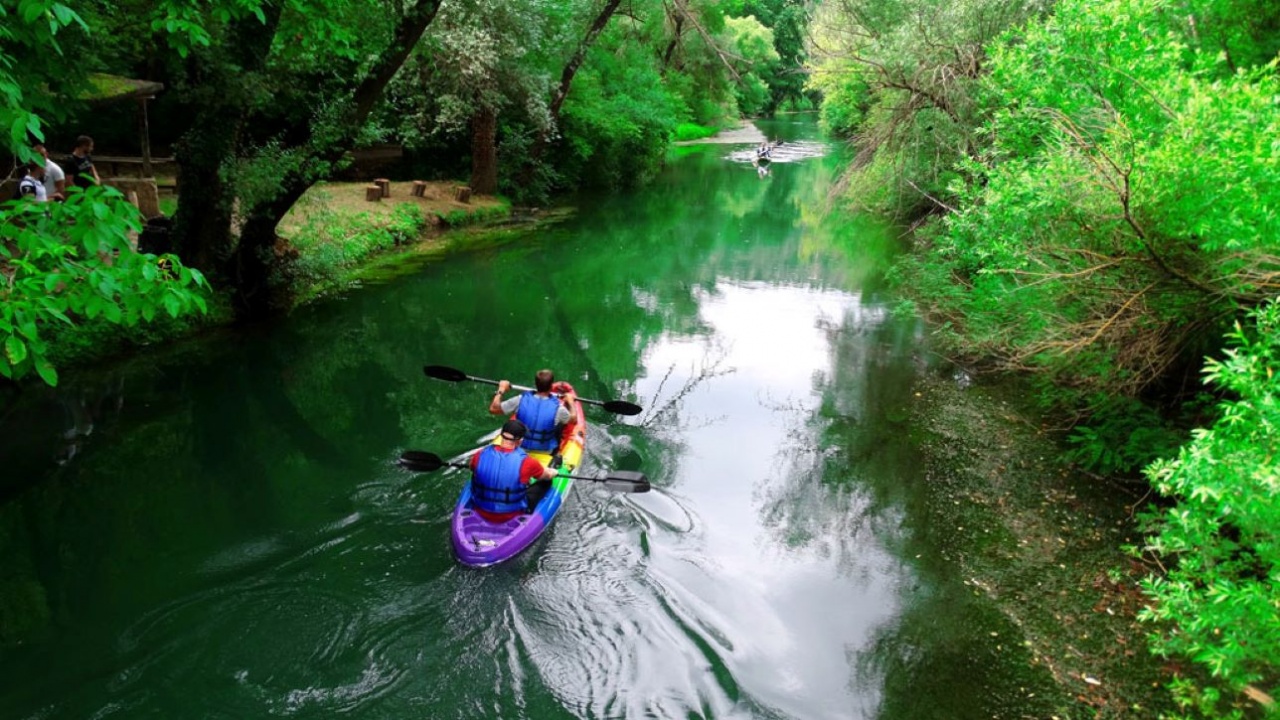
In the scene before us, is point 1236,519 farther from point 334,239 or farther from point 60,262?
point 334,239

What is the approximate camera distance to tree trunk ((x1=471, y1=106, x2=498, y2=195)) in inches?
928

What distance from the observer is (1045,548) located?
25.5 feet

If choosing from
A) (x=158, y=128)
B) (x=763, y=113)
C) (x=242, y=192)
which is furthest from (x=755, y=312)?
(x=763, y=113)

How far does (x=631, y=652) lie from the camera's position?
626 cm

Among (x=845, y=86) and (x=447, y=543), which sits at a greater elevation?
(x=845, y=86)

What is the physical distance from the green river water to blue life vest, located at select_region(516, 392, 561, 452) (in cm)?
70

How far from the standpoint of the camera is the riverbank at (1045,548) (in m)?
6.12

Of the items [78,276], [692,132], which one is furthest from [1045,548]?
[692,132]

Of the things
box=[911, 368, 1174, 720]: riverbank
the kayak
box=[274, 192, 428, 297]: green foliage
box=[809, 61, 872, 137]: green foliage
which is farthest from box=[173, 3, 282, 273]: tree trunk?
box=[911, 368, 1174, 720]: riverbank

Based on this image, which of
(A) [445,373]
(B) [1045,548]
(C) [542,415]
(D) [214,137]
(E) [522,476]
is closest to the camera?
(E) [522,476]

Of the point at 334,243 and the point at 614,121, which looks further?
the point at 614,121

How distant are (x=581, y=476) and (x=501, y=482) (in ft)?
3.34

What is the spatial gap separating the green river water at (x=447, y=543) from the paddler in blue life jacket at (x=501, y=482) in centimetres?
48

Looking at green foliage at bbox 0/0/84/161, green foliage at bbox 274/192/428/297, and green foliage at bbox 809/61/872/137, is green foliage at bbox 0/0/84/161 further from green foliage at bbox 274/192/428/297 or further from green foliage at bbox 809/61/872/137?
green foliage at bbox 809/61/872/137
